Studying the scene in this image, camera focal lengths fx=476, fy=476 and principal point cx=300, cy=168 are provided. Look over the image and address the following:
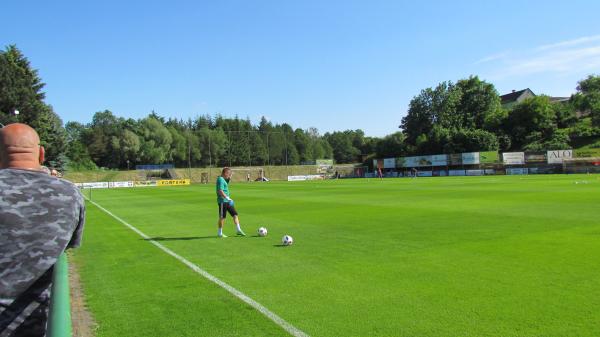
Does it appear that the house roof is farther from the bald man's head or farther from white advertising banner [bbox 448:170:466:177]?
the bald man's head

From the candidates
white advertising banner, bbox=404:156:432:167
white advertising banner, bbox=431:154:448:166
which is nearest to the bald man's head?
white advertising banner, bbox=431:154:448:166

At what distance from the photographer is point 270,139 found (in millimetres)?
141000

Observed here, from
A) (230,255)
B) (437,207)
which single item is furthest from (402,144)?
(230,255)

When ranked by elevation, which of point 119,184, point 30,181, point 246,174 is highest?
point 30,181

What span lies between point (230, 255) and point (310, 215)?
29.2 feet

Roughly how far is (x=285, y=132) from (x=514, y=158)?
85.9m

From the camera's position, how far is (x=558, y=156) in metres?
68.7

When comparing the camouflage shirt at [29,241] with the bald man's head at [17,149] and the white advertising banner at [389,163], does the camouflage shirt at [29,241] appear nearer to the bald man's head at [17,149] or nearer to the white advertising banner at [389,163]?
the bald man's head at [17,149]

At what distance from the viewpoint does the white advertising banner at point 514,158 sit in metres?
73.1

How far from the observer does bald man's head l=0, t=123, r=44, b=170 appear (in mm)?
2908

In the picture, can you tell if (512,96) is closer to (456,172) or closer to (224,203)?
(456,172)

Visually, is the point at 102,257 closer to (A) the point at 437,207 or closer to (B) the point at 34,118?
(A) the point at 437,207

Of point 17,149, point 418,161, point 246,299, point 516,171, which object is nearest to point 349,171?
point 418,161

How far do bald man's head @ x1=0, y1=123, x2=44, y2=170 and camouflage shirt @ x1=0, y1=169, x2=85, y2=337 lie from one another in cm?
10
